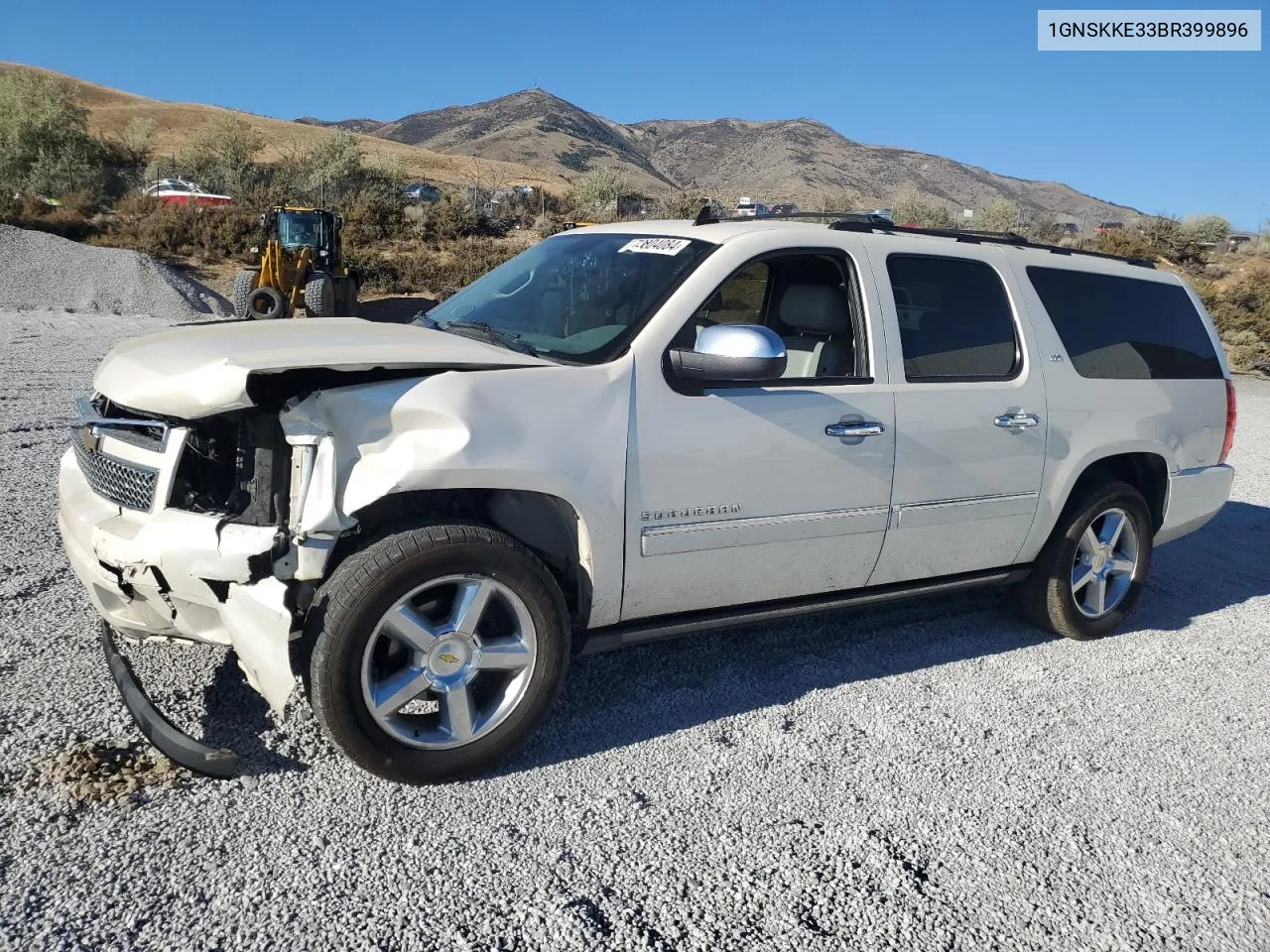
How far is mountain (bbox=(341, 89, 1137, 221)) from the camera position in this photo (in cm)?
10950

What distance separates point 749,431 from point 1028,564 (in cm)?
204

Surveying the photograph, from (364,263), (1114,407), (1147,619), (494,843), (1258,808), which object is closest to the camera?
(494,843)

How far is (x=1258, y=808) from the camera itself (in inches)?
137

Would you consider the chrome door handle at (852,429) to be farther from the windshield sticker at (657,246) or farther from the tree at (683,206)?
the tree at (683,206)

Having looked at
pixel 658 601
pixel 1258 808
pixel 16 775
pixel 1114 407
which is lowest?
pixel 1258 808

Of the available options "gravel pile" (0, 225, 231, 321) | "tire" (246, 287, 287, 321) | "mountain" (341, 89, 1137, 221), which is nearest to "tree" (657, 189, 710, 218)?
"gravel pile" (0, 225, 231, 321)

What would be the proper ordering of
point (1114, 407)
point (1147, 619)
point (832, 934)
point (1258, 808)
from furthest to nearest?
point (1147, 619) < point (1114, 407) < point (1258, 808) < point (832, 934)

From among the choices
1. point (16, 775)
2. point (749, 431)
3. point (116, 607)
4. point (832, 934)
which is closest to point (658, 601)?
point (749, 431)

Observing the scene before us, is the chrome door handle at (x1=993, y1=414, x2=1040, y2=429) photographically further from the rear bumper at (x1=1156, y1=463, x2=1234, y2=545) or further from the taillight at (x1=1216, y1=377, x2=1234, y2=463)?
→ the taillight at (x1=1216, y1=377, x2=1234, y2=463)

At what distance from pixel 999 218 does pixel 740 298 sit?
45.1 metres

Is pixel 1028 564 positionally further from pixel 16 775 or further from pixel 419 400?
pixel 16 775

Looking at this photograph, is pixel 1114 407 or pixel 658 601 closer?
pixel 658 601

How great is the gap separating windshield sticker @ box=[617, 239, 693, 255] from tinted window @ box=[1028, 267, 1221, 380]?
188cm

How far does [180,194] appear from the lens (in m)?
33.6
